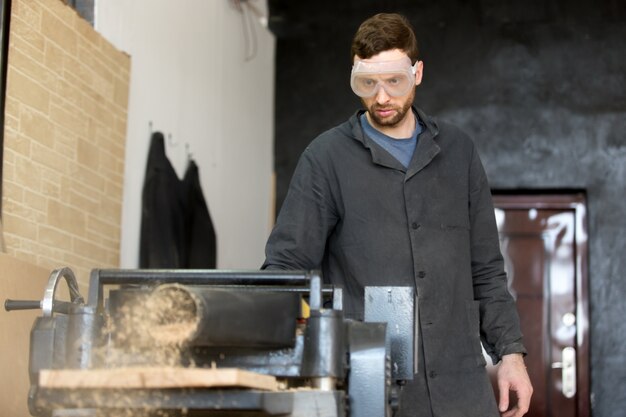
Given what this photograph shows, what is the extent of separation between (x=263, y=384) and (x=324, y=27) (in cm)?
→ 537

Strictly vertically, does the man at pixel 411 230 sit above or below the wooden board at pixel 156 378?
above

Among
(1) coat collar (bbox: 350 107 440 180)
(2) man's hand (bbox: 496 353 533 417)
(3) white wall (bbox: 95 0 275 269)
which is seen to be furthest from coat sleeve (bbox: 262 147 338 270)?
(3) white wall (bbox: 95 0 275 269)

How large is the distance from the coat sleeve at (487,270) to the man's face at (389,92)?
0.29 metres

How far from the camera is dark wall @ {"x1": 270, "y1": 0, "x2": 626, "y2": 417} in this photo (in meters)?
6.23

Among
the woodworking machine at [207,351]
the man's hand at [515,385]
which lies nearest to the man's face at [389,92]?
the man's hand at [515,385]

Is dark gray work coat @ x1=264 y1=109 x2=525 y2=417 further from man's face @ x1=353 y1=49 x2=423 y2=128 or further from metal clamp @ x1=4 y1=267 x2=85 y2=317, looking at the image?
metal clamp @ x1=4 y1=267 x2=85 y2=317

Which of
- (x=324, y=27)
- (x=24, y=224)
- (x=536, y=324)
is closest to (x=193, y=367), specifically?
(x=24, y=224)

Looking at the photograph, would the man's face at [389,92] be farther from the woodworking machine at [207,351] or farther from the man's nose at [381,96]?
the woodworking machine at [207,351]

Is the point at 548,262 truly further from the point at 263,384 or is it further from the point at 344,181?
the point at 263,384

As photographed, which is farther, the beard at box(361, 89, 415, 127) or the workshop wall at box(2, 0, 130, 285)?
the workshop wall at box(2, 0, 130, 285)

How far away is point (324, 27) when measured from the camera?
6852mm

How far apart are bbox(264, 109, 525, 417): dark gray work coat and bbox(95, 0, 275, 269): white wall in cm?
204

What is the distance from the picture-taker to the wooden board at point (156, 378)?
1.58 metres

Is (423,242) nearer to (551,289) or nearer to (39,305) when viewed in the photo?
(39,305)
